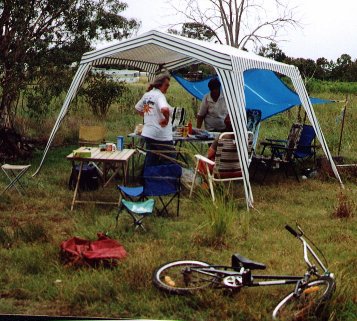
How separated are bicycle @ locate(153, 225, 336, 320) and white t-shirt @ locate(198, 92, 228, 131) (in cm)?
491

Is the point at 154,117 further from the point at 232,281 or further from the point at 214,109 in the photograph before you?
the point at 232,281

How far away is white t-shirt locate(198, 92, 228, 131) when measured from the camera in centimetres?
909

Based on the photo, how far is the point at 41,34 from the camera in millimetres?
10922

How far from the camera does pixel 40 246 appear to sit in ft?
16.9

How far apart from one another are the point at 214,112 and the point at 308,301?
5.63m

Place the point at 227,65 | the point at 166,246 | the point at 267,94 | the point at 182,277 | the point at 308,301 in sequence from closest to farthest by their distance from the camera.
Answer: the point at 308,301, the point at 182,277, the point at 166,246, the point at 227,65, the point at 267,94


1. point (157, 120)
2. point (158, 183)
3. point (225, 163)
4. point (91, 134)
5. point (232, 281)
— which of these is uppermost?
point (157, 120)

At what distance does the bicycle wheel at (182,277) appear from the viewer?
4.09 metres

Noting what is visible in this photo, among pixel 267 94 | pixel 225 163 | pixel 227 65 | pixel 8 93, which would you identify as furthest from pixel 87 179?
pixel 267 94

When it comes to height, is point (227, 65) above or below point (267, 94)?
above

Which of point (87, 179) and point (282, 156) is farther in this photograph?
point (282, 156)

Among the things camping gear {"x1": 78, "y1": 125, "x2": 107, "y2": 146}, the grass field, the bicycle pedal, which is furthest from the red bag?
camping gear {"x1": 78, "y1": 125, "x2": 107, "y2": 146}

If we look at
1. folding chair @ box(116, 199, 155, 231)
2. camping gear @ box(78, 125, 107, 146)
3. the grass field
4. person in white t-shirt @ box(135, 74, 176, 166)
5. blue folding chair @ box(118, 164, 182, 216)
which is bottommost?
the grass field

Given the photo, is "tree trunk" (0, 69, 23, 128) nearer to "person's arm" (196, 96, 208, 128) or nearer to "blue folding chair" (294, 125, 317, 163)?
"person's arm" (196, 96, 208, 128)
